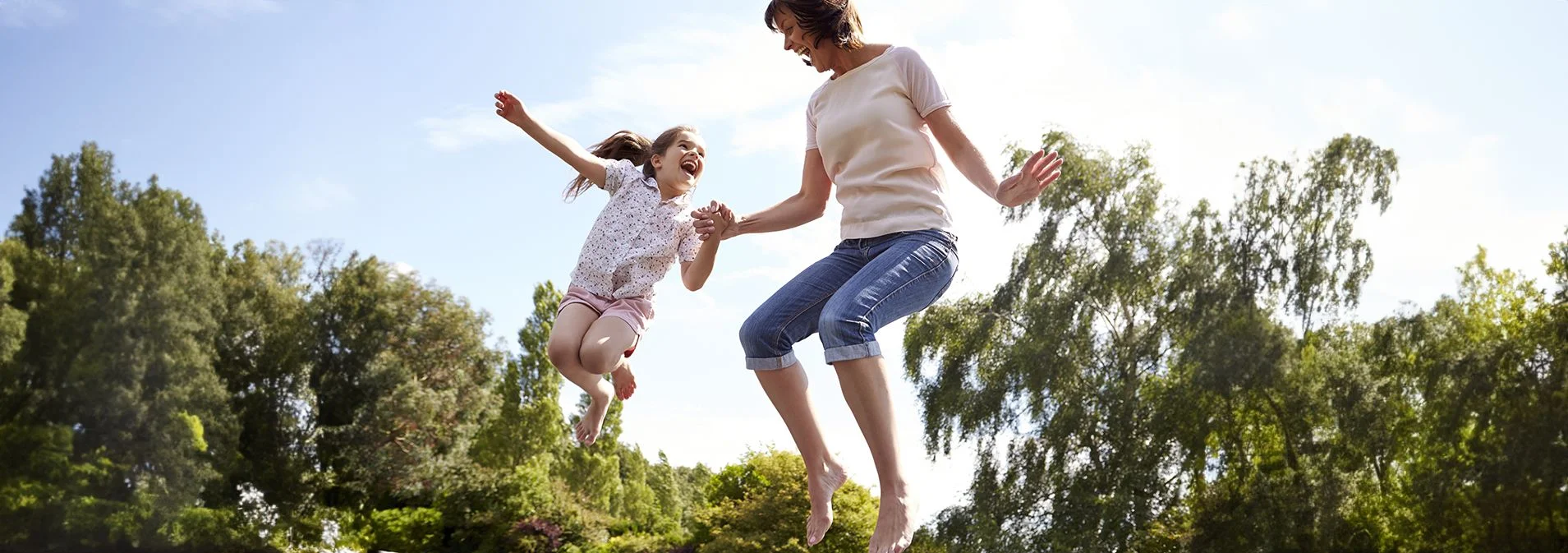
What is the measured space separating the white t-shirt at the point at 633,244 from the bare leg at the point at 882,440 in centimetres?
165

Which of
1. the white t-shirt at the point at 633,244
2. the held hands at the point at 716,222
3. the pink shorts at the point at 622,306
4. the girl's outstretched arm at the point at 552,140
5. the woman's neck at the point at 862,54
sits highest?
the girl's outstretched arm at the point at 552,140

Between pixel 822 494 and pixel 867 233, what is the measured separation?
0.78m

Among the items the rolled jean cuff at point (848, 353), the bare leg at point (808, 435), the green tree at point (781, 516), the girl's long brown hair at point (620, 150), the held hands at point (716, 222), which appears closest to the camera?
the rolled jean cuff at point (848, 353)

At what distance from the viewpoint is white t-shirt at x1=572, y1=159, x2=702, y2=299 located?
15.3 ft

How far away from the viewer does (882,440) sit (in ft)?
10.5

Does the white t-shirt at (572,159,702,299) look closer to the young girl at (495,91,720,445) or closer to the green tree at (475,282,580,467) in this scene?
the young girl at (495,91,720,445)

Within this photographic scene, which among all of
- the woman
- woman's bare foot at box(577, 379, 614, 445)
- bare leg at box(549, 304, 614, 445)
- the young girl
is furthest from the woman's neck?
woman's bare foot at box(577, 379, 614, 445)

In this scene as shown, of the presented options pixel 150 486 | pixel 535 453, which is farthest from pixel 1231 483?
pixel 150 486

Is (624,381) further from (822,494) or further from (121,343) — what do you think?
(121,343)

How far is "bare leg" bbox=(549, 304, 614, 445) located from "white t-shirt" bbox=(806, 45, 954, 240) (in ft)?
4.58

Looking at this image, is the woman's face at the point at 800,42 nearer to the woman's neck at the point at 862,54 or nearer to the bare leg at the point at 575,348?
the woman's neck at the point at 862,54

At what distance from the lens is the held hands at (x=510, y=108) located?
4.32 meters

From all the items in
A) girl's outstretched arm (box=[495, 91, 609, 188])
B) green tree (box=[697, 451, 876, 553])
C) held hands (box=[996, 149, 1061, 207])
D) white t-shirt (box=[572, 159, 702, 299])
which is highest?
green tree (box=[697, 451, 876, 553])

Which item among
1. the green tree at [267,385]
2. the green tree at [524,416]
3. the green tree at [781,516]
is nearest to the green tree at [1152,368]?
the green tree at [781,516]
